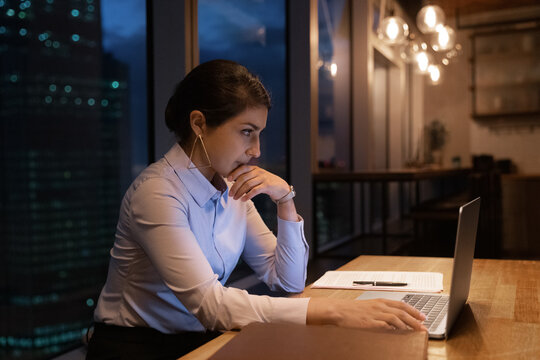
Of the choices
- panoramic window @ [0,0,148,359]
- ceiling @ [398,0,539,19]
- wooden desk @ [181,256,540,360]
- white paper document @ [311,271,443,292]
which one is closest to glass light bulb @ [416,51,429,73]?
ceiling @ [398,0,539,19]

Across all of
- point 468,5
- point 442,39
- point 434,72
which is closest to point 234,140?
point 442,39

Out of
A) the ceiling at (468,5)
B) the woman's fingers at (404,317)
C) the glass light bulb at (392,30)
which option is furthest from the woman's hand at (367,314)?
the ceiling at (468,5)

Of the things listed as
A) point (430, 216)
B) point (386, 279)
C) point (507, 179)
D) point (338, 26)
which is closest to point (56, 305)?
point (386, 279)

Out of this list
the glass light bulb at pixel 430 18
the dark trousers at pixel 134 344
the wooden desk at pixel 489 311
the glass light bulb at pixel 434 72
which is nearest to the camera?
the wooden desk at pixel 489 311

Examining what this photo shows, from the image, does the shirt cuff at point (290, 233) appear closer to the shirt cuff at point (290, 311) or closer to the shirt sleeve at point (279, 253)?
the shirt sleeve at point (279, 253)

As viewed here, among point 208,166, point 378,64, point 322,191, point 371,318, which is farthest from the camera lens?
point 378,64

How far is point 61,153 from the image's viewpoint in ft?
7.35

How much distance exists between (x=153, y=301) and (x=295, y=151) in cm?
340

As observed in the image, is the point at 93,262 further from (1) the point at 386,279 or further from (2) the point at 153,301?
(1) the point at 386,279

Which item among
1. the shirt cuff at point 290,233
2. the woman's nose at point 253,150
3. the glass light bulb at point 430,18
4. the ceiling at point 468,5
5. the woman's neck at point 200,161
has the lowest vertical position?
the shirt cuff at point 290,233

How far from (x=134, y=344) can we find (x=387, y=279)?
67cm

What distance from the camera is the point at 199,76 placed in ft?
4.53

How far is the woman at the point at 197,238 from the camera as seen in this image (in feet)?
3.63

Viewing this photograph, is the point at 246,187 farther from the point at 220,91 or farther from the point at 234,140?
the point at 220,91
